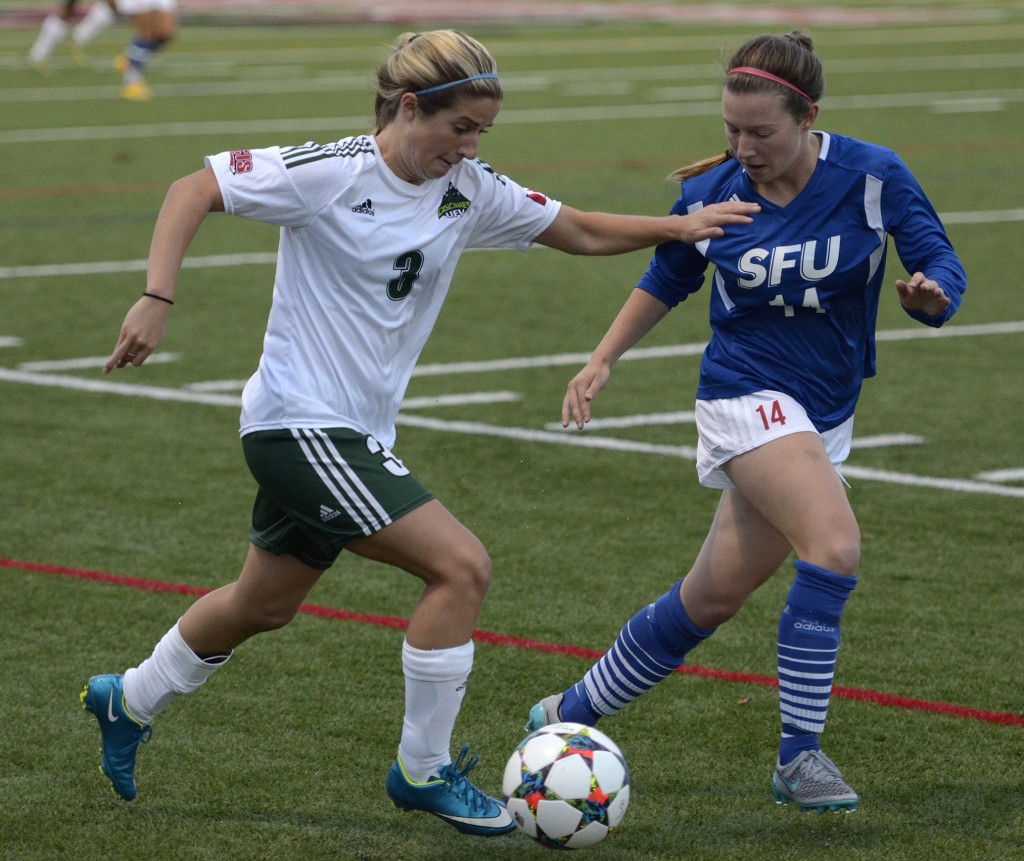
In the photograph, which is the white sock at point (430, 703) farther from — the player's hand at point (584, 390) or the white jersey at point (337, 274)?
the player's hand at point (584, 390)

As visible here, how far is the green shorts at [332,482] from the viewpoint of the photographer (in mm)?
4031

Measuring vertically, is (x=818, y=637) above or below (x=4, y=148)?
above

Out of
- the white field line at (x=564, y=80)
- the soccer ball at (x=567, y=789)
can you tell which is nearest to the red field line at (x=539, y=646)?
the soccer ball at (x=567, y=789)

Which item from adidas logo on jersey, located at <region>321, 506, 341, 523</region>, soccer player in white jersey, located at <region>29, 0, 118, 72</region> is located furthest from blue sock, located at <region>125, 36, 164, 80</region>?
adidas logo on jersey, located at <region>321, 506, 341, 523</region>

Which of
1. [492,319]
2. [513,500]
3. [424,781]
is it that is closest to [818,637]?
[424,781]

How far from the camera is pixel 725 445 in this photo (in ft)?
14.7

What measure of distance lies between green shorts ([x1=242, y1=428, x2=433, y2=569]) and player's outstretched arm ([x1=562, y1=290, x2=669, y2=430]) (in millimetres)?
680

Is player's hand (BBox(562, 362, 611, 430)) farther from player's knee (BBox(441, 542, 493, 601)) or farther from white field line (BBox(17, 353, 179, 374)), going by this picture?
white field line (BBox(17, 353, 179, 374))

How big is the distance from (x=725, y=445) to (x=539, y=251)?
9052 millimetres

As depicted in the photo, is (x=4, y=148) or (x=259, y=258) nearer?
(x=259, y=258)

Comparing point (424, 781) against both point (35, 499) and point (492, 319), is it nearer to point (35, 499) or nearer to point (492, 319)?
point (35, 499)

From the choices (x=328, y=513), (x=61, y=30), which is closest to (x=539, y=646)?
(x=328, y=513)


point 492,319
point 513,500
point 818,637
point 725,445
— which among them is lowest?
point 492,319

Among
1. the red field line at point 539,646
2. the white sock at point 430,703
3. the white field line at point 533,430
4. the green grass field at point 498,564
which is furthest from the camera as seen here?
the white field line at point 533,430
